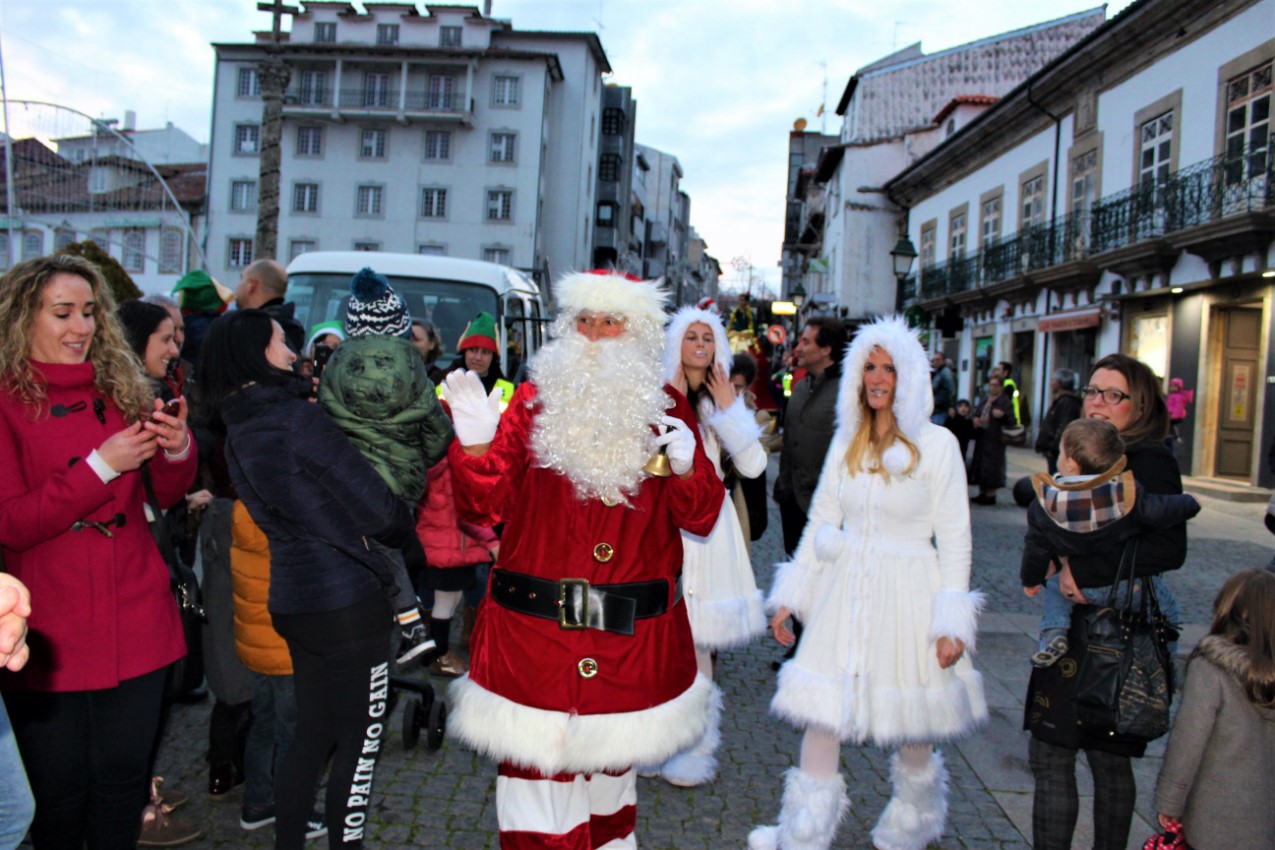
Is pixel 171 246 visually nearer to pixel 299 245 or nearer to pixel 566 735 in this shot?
pixel 299 245

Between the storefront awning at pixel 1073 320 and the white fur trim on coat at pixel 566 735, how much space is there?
20.3m

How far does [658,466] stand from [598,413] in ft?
0.80

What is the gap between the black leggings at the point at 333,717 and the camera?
3.08 m

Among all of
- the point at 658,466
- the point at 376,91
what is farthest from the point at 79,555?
the point at 376,91

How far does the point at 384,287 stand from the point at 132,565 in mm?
1851

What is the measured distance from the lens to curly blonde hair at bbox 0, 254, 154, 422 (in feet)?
8.80

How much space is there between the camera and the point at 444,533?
5445 millimetres

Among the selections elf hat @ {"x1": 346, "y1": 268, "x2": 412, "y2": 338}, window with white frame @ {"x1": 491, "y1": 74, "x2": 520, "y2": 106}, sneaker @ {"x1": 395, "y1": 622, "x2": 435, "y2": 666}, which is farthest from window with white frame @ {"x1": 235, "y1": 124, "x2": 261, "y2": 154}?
sneaker @ {"x1": 395, "y1": 622, "x2": 435, "y2": 666}

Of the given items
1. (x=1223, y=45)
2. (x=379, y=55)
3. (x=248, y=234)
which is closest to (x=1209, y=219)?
(x=1223, y=45)

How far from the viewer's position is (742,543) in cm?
458

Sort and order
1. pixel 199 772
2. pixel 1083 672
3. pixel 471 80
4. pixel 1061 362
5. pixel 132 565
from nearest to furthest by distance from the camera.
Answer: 1. pixel 132 565
2. pixel 1083 672
3. pixel 199 772
4. pixel 1061 362
5. pixel 471 80

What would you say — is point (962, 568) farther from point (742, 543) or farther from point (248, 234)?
point (248, 234)

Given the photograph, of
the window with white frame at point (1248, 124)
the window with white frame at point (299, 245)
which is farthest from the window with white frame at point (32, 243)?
the window with white frame at point (1248, 124)

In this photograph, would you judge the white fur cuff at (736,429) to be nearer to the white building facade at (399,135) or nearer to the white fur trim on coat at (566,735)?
the white fur trim on coat at (566,735)
